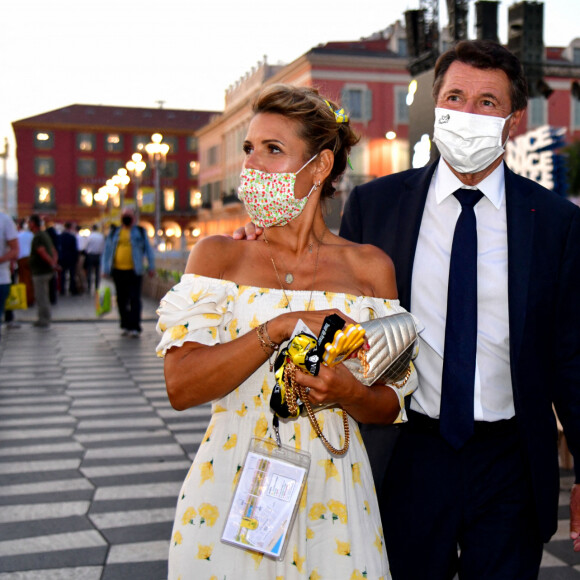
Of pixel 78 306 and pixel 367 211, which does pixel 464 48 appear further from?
pixel 78 306

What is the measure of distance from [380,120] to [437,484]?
47.0m

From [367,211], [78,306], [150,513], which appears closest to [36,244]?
[78,306]

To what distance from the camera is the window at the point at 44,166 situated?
81500 millimetres

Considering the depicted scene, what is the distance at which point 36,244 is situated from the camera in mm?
15352

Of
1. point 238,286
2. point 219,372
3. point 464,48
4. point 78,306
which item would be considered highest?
point 464,48

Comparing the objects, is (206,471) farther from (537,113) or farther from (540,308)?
(537,113)

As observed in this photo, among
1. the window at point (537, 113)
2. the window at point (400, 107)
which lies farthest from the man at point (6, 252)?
the window at point (537, 113)

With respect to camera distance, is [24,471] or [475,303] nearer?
[475,303]

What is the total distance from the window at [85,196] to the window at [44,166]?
316cm

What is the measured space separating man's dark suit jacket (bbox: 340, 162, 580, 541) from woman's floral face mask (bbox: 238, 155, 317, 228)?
1.66ft

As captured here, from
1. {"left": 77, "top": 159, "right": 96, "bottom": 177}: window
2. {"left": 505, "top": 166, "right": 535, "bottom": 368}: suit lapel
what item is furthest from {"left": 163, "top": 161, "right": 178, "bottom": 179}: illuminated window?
{"left": 505, "top": 166, "right": 535, "bottom": 368}: suit lapel

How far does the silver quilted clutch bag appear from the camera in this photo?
7.02 feet

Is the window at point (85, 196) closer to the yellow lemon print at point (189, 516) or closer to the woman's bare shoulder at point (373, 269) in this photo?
the woman's bare shoulder at point (373, 269)

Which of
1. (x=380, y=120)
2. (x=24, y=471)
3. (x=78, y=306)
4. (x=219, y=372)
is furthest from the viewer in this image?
(x=380, y=120)
